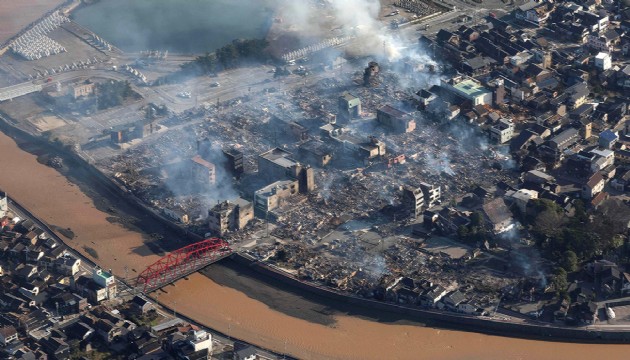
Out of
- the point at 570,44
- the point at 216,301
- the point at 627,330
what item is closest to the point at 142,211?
the point at 216,301

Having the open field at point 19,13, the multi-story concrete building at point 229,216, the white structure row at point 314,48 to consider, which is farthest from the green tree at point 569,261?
the open field at point 19,13

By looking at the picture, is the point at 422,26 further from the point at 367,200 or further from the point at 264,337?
the point at 264,337

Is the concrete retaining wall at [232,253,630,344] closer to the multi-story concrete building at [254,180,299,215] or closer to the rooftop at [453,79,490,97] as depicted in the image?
the multi-story concrete building at [254,180,299,215]

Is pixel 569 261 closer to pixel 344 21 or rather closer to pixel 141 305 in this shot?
pixel 141 305

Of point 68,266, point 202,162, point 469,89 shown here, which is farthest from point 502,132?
point 68,266

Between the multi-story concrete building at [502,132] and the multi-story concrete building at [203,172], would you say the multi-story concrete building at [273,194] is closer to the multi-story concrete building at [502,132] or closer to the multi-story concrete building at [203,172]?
the multi-story concrete building at [203,172]

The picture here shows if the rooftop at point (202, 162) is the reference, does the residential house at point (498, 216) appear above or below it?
below
